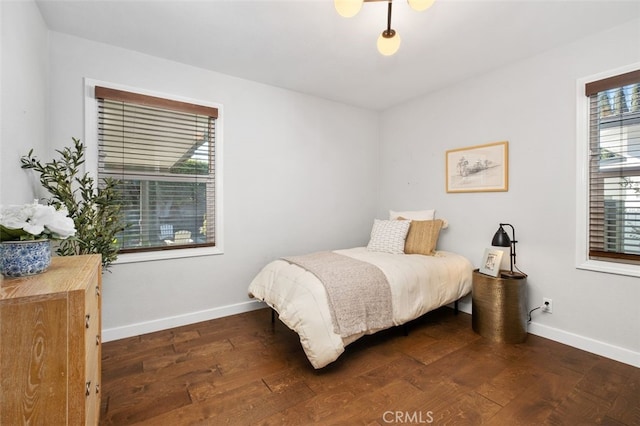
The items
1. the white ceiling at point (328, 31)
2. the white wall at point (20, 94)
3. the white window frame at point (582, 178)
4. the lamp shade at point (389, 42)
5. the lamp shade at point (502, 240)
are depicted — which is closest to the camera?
the white wall at point (20, 94)

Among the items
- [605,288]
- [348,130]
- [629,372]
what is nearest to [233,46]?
[348,130]

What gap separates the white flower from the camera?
1020mm

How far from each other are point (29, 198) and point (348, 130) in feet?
10.5

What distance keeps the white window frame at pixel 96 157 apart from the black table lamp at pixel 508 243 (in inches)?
104

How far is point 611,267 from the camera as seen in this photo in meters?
2.14

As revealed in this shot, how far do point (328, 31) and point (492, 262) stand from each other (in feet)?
7.88

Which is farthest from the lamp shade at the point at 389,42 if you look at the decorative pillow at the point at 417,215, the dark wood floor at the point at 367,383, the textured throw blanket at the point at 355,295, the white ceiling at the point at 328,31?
the dark wood floor at the point at 367,383

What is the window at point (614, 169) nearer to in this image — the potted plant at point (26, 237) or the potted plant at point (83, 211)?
the potted plant at point (26, 237)

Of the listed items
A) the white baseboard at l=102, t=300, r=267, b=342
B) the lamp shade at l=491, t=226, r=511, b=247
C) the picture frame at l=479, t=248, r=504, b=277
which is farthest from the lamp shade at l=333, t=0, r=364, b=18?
the white baseboard at l=102, t=300, r=267, b=342

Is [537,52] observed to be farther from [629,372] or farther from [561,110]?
[629,372]

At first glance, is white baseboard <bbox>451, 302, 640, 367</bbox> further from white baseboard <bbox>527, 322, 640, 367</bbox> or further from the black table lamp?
the black table lamp

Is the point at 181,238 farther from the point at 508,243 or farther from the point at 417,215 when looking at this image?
the point at 508,243

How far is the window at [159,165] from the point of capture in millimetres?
2455

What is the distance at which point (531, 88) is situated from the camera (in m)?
2.57
